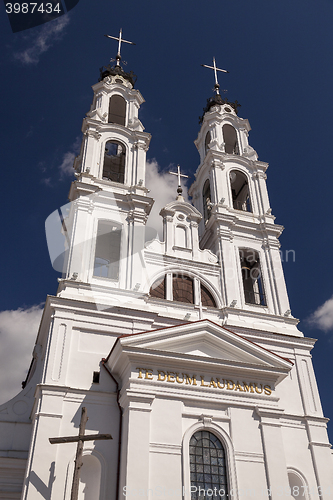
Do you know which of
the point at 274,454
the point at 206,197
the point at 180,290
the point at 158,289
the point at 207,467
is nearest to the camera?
the point at 207,467

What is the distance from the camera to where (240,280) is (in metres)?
24.8

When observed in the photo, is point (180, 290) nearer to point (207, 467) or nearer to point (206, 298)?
point (206, 298)

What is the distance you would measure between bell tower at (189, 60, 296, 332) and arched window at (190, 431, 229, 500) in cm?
733

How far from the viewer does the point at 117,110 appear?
33.7 meters

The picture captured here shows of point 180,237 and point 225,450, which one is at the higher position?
point 180,237

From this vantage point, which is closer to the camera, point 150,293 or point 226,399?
point 226,399

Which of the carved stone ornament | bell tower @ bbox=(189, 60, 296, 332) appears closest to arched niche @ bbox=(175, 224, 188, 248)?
bell tower @ bbox=(189, 60, 296, 332)

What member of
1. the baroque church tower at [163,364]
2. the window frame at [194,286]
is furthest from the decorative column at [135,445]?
the window frame at [194,286]

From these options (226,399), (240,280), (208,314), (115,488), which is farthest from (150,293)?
(115,488)

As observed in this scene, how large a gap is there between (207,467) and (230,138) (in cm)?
2443

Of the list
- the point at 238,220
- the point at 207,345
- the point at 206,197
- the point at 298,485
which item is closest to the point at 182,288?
the point at 207,345

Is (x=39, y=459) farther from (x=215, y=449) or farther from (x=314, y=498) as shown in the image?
(x=314, y=498)

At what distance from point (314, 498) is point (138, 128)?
21.9 metres

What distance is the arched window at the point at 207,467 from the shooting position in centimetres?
1602
